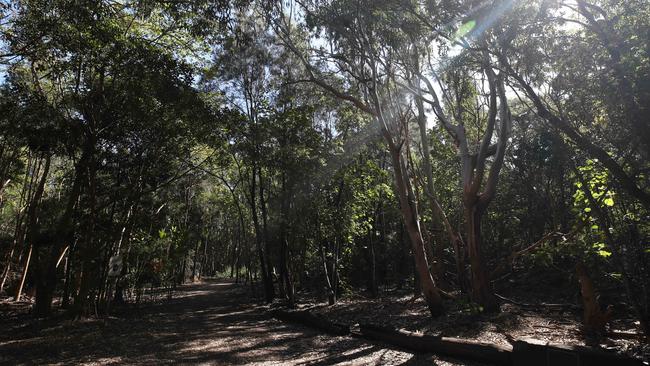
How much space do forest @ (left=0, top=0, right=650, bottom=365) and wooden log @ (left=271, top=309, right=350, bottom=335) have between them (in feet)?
0.36

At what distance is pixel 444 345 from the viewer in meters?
7.62

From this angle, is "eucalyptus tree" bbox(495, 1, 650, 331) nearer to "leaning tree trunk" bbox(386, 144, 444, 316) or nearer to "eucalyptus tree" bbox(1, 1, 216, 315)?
"leaning tree trunk" bbox(386, 144, 444, 316)

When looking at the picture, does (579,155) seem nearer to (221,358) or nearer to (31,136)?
(221,358)

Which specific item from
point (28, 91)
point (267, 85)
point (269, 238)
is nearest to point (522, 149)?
point (267, 85)

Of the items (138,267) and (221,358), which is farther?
(138,267)

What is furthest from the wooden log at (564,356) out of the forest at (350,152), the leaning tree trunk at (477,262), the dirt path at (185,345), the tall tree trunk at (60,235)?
the tall tree trunk at (60,235)

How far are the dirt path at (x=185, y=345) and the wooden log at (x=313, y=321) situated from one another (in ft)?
0.92

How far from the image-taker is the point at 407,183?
11.9 metres

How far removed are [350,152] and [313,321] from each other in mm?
6665

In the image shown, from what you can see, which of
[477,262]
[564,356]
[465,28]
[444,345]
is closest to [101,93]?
[465,28]

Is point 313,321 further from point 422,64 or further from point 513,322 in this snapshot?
point 422,64

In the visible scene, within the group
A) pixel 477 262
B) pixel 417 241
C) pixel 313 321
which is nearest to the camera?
pixel 477 262

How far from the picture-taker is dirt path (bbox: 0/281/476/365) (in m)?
8.15

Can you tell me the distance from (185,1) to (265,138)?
5.80 meters
